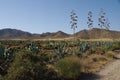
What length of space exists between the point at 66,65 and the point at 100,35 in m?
175

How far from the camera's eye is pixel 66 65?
53.8 ft

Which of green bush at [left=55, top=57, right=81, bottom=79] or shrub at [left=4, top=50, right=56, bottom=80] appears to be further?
green bush at [left=55, top=57, right=81, bottom=79]

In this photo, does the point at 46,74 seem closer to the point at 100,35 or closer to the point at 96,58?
the point at 96,58

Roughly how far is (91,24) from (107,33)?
67957mm

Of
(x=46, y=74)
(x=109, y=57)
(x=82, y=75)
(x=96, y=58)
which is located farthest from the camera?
(x=109, y=57)

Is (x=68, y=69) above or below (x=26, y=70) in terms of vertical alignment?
below

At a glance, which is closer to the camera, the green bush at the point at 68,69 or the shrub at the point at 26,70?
the shrub at the point at 26,70

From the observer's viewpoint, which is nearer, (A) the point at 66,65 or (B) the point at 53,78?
(B) the point at 53,78

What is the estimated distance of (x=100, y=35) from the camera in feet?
623

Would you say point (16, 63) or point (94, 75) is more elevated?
point (16, 63)

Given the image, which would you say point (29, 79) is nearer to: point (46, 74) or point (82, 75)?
point (46, 74)

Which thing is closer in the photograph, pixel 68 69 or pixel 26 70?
pixel 26 70

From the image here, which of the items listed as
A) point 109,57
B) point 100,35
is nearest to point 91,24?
point 100,35

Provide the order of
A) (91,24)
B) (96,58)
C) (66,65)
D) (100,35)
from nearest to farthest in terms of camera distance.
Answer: (66,65) → (96,58) → (91,24) → (100,35)
